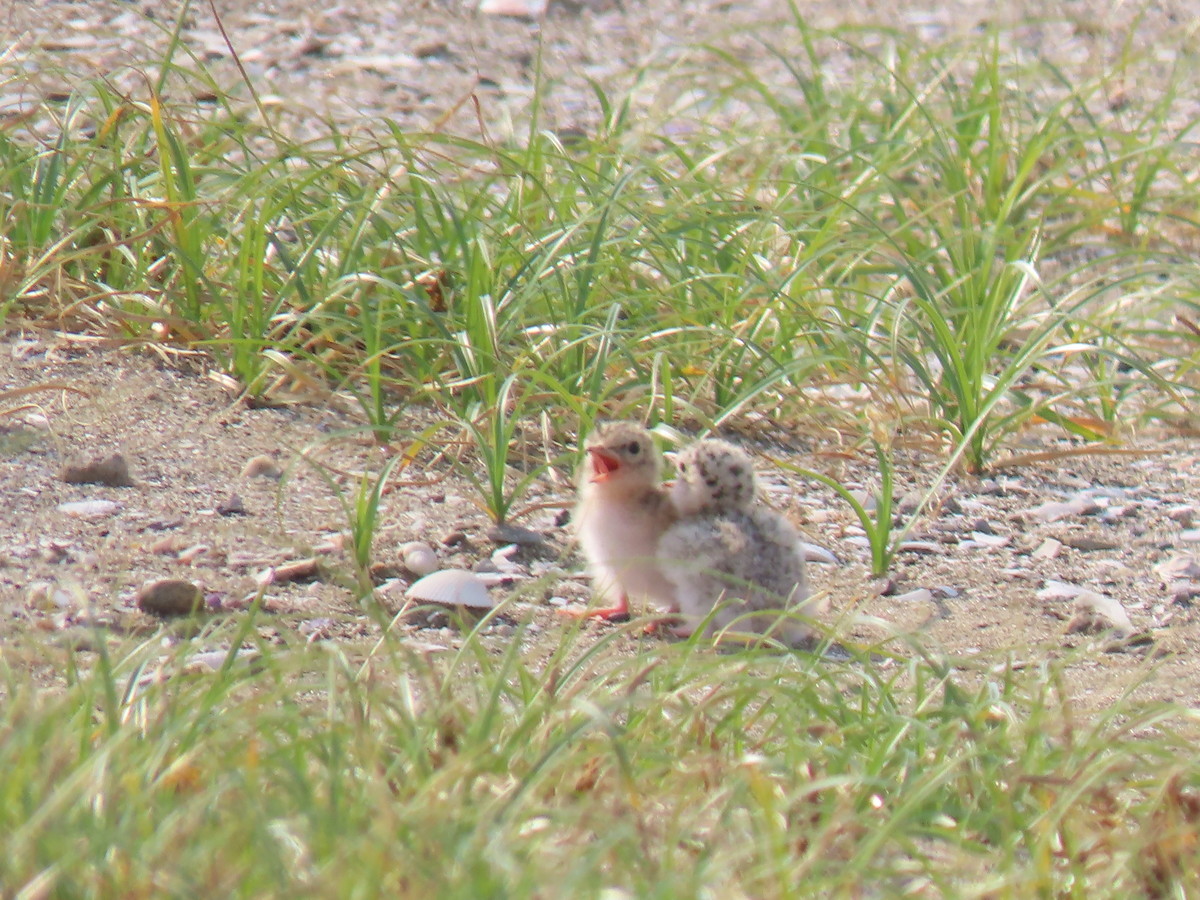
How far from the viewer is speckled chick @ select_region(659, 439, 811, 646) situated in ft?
10.3

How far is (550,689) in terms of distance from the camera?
247 cm

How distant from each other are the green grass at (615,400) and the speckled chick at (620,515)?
0.13m

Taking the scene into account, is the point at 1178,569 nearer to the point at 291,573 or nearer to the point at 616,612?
the point at 616,612

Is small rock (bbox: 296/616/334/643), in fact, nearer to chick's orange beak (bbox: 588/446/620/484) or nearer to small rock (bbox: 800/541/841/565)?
chick's orange beak (bbox: 588/446/620/484)

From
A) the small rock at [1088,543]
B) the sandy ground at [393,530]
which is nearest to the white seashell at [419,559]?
the sandy ground at [393,530]

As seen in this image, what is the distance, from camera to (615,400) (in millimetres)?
3857

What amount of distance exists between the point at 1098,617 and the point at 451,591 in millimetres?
1288

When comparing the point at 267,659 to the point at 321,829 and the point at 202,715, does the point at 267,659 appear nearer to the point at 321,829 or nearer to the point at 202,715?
the point at 202,715

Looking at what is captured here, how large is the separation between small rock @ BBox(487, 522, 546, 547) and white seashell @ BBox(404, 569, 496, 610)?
0.30 metres

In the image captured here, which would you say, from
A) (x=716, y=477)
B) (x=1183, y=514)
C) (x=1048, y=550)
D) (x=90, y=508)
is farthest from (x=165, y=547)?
(x=1183, y=514)

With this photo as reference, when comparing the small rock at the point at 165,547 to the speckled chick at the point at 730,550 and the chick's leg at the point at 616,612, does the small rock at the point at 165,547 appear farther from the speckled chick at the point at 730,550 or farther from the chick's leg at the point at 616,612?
the speckled chick at the point at 730,550

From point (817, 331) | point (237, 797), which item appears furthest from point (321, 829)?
point (817, 331)

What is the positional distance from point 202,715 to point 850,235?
2.85 m

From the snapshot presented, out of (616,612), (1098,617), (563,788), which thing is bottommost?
(616,612)
